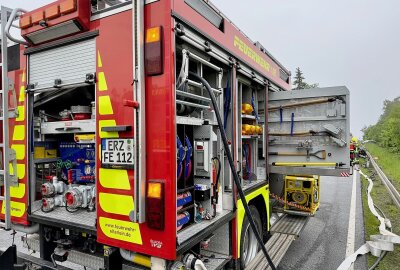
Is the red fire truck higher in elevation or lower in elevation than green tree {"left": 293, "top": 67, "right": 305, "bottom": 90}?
lower

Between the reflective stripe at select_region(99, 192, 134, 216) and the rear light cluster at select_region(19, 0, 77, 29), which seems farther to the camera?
the rear light cluster at select_region(19, 0, 77, 29)

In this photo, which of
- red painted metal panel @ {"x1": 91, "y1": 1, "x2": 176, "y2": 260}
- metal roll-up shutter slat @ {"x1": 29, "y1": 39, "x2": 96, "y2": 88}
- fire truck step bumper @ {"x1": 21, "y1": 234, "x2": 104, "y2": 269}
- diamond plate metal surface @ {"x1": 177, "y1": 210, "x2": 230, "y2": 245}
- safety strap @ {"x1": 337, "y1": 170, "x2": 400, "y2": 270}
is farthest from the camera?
safety strap @ {"x1": 337, "y1": 170, "x2": 400, "y2": 270}

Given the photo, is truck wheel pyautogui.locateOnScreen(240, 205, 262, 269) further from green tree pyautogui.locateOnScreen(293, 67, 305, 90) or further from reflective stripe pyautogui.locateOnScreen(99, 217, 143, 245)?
green tree pyautogui.locateOnScreen(293, 67, 305, 90)

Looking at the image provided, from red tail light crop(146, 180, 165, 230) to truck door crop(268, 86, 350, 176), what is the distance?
9.78 feet

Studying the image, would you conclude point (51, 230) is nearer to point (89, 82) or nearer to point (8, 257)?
point (8, 257)

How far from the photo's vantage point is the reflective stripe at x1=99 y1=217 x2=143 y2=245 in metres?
2.21

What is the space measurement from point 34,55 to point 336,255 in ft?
A: 17.3

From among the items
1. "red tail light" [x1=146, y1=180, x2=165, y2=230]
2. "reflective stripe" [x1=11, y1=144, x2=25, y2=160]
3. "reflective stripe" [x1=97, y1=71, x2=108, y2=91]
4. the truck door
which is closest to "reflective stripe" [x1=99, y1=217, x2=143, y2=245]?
"red tail light" [x1=146, y1=180, x2=165, y2=230]

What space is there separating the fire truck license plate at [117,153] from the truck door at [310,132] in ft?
9.94

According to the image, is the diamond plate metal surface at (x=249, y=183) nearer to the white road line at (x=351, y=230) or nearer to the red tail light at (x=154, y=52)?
the white road line at (x=351, y=230)

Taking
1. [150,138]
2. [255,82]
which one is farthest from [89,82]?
[255,82]

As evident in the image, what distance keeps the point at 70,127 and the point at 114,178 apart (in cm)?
98

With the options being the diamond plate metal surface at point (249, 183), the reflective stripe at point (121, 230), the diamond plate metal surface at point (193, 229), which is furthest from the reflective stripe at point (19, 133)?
the diamond plate metal surface at point (249, 183)

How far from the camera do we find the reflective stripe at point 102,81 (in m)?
2.41
